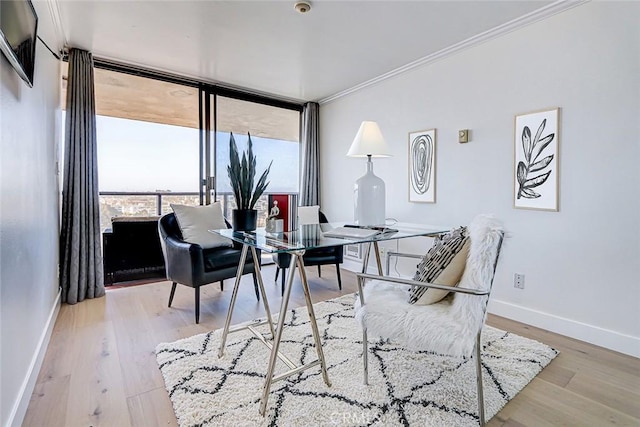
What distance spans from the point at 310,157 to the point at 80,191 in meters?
2.69

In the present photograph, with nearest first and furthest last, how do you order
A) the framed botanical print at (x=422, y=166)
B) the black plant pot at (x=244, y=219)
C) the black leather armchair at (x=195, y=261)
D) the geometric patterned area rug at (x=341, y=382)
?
1. the geometric patterned area rug at (x=341, y=382)
2. the black plant pot at (x=244, y=219)
3. the black leather armchair at (x=195, y=261)
4. the framed botanical print at (x=422, y=166)

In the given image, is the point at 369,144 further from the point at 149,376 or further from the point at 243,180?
the point at 149,376

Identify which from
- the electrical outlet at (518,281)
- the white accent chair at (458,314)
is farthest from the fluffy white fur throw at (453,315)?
the electrical outlet at (518,281)

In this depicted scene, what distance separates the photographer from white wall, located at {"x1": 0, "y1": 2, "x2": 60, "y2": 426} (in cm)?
127

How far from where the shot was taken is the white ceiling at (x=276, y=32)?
2.27 metres

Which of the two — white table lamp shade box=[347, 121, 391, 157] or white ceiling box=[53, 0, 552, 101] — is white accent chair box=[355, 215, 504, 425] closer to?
white table lamp shade box=[347, 121, 391, 157]

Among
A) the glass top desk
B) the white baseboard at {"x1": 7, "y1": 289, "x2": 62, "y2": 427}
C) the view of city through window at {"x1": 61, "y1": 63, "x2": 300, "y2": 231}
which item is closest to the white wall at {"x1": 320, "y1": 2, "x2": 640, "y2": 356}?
the glass top desk

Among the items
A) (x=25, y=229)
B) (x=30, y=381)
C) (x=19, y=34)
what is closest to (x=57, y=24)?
(x=19, y=34)

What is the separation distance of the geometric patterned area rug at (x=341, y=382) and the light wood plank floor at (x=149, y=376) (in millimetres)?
88

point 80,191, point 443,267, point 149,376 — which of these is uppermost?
point 80,191

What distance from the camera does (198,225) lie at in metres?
2.85

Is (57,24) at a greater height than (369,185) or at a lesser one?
greater

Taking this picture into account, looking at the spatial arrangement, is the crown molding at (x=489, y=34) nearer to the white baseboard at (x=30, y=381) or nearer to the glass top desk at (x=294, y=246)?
the glass top desk at (x=294, y=246)

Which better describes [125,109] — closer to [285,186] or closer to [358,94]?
[285,186]
